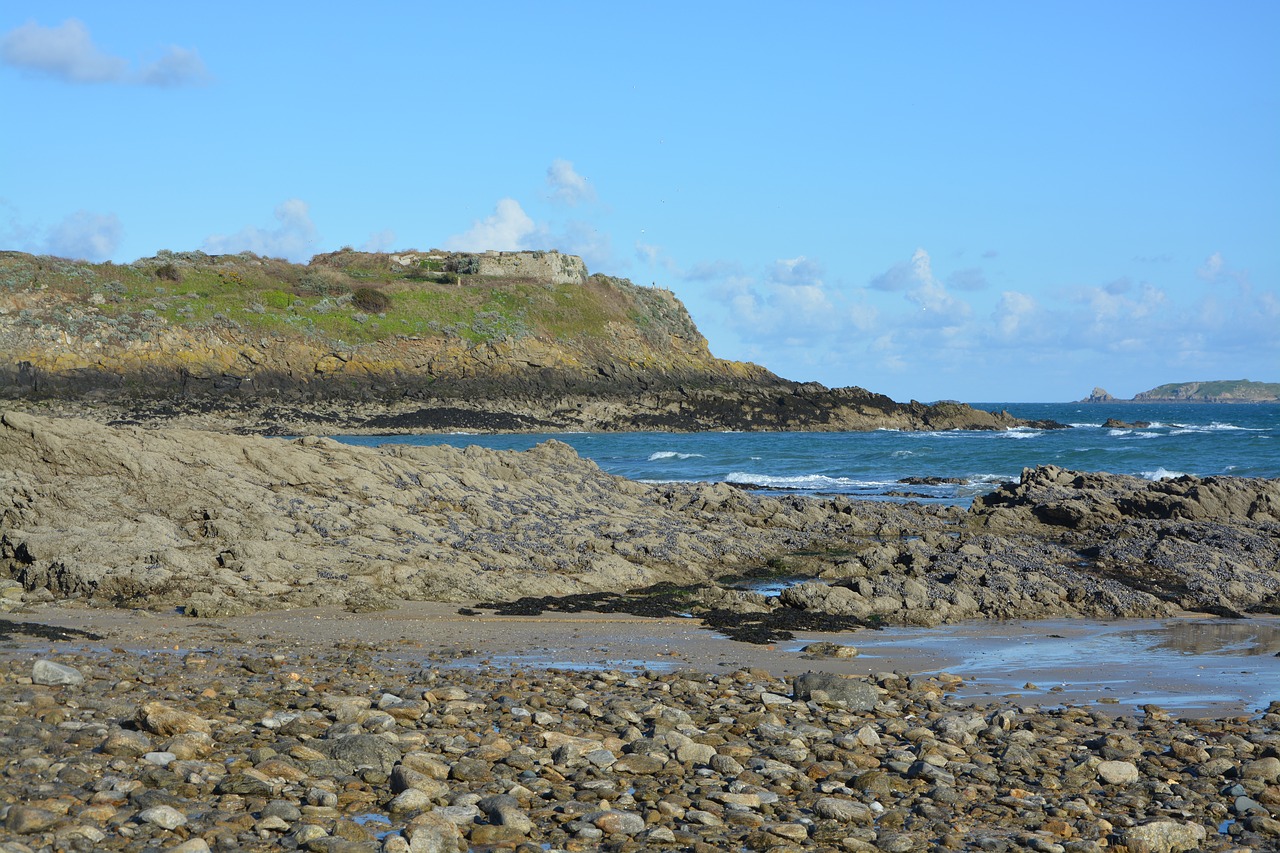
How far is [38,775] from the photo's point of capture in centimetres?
487

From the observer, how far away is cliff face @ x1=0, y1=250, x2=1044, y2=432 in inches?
2291

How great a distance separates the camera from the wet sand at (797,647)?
8.29 meters

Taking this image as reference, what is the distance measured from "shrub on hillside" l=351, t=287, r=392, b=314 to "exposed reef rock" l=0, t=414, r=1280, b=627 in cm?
5682

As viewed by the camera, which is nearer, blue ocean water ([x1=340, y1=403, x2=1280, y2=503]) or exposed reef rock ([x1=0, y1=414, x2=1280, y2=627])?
exposed reef rock ([x1=0, y1=414, x2=1280, y2=627])

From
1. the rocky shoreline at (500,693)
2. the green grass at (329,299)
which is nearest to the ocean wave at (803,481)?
the rocky shoreline at (500,693)

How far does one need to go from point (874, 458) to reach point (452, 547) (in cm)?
3010

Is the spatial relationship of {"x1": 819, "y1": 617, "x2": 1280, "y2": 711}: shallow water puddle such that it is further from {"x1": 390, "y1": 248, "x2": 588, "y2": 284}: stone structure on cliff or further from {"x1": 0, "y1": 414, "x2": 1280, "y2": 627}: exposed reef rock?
{"x1": 390, "y1": 248, "x2": 588, "y2": 284}: stone structure on cliff

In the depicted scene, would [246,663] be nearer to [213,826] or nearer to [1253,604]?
[213,826]

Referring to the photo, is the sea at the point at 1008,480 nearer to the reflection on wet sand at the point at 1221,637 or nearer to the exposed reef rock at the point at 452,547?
the reflection on wet sand at the point at 1221,637

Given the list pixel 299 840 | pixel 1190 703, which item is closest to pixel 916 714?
pixel 1190 703

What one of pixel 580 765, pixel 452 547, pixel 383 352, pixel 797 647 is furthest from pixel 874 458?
pixel 383 352

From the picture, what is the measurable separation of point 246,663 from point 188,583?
3296 millimetres

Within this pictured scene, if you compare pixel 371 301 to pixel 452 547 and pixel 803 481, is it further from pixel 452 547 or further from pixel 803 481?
pixel 452 547

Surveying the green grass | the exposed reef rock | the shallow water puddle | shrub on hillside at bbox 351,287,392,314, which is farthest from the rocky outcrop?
shrub on hillside at bbox 351,287,392,314
